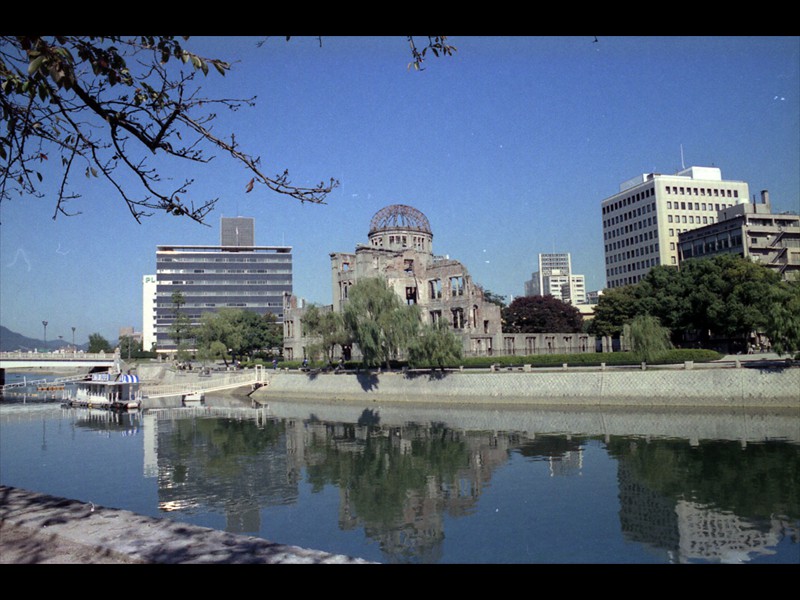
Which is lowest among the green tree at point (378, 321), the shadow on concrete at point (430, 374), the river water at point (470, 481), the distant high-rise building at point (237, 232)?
the river water at point (470, 481)

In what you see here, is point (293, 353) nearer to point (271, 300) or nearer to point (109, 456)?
point (109, 456)

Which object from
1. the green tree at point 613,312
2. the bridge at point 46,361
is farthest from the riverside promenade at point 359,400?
the bridge at point 46,361

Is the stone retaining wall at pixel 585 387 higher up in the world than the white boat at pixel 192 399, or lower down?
higher up

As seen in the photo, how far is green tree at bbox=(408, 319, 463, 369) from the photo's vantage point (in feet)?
151

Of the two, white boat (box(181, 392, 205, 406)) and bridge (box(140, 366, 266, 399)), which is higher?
bridge (box(140, 366, 266, 399))

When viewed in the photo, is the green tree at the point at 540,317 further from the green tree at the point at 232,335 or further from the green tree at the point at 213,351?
the green tree at the point at 213,351

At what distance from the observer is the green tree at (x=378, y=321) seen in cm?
4794

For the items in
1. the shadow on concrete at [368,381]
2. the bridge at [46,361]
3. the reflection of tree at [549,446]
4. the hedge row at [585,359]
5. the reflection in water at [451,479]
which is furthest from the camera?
the bridge at [46,361]

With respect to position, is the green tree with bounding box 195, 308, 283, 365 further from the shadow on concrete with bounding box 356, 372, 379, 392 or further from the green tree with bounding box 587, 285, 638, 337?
the green tree with bounding box 587, 285, 638, 337

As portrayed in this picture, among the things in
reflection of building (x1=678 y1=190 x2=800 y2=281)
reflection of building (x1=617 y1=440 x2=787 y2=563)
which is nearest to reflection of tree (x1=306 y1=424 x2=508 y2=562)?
reflection of building (x1=617 y1=440 x2=787 y2=563)

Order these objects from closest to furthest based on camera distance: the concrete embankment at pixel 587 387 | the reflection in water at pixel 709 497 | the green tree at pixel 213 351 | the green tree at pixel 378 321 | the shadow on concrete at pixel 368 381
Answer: the reflection in water at pixel 709 497, the concrete embankment at pixel 587 387, the green tree at pixel 378 321, the shadow on concrete at pixel 368 381, the green tree at pixel 213 351

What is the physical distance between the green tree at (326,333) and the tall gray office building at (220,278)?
7728 cm

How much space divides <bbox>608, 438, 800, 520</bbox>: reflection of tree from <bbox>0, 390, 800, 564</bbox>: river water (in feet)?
0.26
